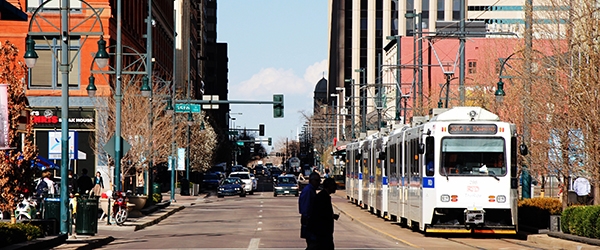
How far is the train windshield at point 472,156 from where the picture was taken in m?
27.1

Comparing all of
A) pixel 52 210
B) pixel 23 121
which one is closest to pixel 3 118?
pixel 23 121

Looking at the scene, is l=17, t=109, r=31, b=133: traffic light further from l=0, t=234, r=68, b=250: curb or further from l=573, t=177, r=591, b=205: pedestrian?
l=573, t=177, r=591, b=205: pedestrian

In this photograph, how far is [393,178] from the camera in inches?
1345

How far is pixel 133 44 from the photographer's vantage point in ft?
222

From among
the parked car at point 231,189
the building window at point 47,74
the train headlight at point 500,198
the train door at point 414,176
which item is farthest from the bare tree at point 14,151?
the parked car at point 231,189

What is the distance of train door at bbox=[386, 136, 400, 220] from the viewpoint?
3325 centimetres

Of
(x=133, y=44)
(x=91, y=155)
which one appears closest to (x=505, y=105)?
(x=91, y=155)

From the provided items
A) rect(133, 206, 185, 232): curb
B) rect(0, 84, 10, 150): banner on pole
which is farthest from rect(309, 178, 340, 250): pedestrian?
rect(133, 206, 185, 232): curb

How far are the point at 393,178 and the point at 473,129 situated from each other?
23.7 ft

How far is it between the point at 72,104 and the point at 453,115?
3591cm

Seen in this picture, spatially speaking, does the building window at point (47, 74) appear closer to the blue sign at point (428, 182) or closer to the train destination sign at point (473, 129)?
the blue sign at point (428, 182)

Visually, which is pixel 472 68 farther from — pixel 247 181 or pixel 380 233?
pixel 380 233

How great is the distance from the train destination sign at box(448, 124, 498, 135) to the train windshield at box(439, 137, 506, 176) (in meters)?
0.16

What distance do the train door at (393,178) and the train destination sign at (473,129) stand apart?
5839 mm
